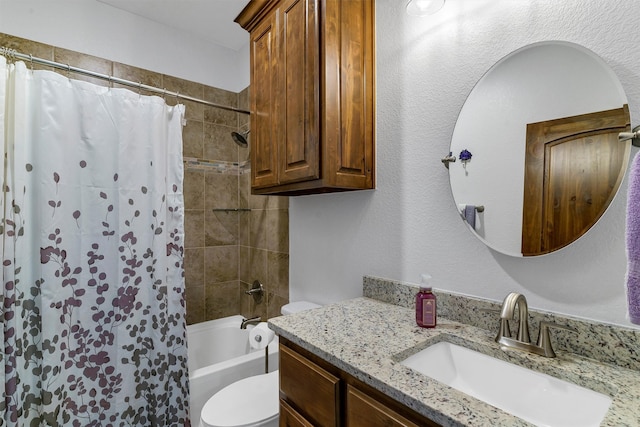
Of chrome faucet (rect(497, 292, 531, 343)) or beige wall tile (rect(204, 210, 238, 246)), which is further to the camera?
beige wall tile (rect(204, 210, 238, 246))

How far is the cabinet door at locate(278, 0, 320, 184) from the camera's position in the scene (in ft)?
4.00

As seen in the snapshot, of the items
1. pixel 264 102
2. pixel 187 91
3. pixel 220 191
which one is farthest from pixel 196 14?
pixel 220 191

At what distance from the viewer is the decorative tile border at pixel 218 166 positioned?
2.33 m

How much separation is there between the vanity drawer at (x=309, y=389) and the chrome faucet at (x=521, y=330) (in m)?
0.50

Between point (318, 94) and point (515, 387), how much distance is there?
117 centimetres


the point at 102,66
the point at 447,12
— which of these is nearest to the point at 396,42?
the point at 447,12

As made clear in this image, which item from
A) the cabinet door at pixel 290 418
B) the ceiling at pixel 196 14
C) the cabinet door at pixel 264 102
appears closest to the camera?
the cabinet door at pixel 290 418

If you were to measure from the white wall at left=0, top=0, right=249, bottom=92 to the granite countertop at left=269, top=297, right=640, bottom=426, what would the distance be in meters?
2.21

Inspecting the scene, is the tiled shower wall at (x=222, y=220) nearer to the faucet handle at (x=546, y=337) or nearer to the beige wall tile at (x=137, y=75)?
the beige wall tile at (x=137, y=75)

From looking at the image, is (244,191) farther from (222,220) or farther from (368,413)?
(368,413)

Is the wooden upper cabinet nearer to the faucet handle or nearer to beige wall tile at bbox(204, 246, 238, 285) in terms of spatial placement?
the faucet handle

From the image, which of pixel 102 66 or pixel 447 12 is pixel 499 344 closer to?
pixel 447 12

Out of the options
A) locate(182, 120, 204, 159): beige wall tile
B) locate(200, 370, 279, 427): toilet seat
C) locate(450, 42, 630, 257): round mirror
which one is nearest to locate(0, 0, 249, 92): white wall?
locate(182, 120, 204, 159): beige wall tile

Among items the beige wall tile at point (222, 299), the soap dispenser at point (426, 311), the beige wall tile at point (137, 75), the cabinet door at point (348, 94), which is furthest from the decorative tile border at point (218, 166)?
the soap dispenser at point (426, 311)
